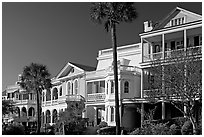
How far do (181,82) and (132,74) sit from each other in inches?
401

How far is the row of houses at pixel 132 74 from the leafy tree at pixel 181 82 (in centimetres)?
152

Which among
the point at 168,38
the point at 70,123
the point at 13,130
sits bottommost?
the point at 13,130

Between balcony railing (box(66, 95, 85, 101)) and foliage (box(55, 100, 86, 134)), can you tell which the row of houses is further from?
foliage (box(55, 100, 86, 134))

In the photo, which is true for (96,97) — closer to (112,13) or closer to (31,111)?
(112,13)

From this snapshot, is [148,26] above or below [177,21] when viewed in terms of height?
below

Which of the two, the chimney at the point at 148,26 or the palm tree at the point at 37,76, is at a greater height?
the chimney at the point at 148,26

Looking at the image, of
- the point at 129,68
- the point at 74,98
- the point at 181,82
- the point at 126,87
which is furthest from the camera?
the point at 74,98

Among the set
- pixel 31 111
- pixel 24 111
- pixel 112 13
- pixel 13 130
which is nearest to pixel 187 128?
pixel 112 13

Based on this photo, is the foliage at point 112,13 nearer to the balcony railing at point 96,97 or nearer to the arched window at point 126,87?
the arched window at point 126,87

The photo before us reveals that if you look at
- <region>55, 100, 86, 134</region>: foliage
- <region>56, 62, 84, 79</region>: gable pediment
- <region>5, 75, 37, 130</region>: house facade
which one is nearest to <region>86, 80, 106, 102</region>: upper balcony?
<region>56, 62, 84, 79</region>: gable pediment

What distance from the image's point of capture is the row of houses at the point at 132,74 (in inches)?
1069

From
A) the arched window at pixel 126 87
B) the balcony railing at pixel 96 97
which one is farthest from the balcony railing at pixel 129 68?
the balcony railing at pixel 96 97

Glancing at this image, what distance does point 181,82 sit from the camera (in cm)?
1962

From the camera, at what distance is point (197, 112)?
2372 cm
